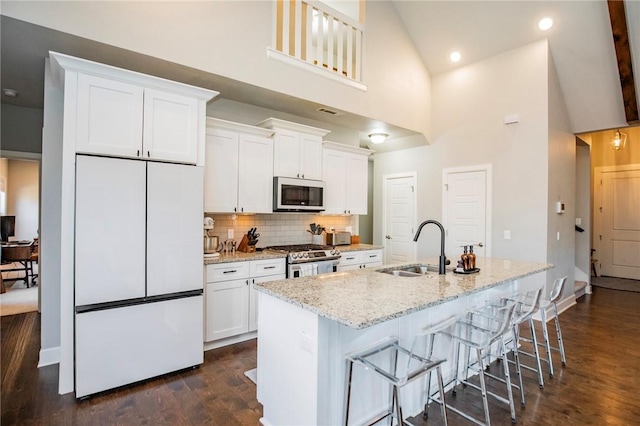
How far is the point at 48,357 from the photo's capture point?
3.15 m

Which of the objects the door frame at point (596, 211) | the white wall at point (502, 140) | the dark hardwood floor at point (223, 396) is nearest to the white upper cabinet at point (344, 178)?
the white wall at point (502, 140)

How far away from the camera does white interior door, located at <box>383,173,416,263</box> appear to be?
619cm

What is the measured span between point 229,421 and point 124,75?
2.75 meters

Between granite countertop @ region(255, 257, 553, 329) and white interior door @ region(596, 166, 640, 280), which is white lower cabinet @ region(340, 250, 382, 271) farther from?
white interior door @ region(596, 166, 640, 280)

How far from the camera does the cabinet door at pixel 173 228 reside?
283 centimetres

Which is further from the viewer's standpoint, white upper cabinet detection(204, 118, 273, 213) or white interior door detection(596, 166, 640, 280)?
white interior door detection(596, 166, 640, 280)

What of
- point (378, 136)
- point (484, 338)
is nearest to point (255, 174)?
point (378, 136)

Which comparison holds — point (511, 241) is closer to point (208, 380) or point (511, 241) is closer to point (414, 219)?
point (414, 219)

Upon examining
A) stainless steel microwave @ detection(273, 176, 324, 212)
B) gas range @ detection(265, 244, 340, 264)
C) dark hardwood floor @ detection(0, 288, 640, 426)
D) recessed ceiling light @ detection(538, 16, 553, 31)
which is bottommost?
dark hardwood floor @ detection(0, 288, 640, 426)

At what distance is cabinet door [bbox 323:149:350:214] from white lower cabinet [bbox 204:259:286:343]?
60.0 inches

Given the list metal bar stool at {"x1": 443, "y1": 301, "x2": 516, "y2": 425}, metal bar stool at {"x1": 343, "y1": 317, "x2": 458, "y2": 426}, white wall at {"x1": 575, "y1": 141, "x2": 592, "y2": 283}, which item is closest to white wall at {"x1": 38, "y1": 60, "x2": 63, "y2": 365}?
metal bar stool at {"x1": 343, "y1": 317, "x2": 458, "y2": 426}

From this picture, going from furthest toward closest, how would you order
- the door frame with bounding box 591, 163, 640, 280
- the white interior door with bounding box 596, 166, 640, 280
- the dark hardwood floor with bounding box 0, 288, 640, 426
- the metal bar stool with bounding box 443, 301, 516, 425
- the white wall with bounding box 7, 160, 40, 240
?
the white wall with bounding box 7, 160, 40, 240 < the door frame with bounding box 591, 163, 640, 280 < the white interior door with bounding box 596, 166, 640, 280 < the dark hardwood floor with bounding box 0, 288, 640, 426 < the metal bar stool with bounding box 443, 301, 516, 425

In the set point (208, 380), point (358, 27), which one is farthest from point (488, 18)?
point (208, 380)

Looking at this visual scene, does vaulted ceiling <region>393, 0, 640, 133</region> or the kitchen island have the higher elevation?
vaulted ceiling <region>393, 0, 640, 133</region>
